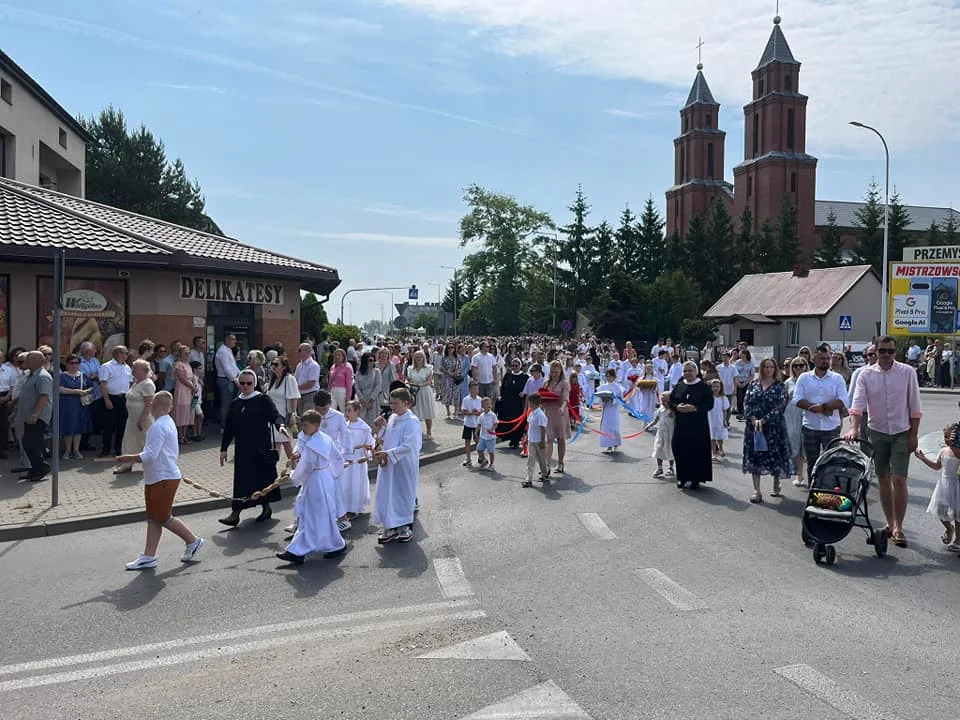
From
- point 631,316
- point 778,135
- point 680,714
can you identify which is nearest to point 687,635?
point 680,714

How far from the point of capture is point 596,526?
9570 mm

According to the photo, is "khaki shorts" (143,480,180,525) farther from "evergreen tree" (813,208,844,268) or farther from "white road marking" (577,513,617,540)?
"evergreen tree" (813,208,844,268)

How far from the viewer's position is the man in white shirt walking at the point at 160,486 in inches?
317

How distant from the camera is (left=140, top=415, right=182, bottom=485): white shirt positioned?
8.14 m

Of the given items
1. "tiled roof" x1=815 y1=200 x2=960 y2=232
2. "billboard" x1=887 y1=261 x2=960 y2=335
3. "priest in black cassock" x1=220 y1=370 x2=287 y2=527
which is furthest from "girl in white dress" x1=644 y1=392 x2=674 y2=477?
"tiled roof" x1=815 y1=200 x2=960 y2=232

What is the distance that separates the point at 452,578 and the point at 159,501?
2813 mm

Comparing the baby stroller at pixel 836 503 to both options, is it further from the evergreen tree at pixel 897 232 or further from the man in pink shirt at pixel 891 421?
the evergreen tree at pixel 897 232

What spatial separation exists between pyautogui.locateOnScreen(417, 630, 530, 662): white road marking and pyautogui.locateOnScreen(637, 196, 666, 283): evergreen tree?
257ft

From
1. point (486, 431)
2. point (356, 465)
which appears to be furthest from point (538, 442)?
point (356, 465)

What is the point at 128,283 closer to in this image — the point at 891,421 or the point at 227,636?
the point at 227,636

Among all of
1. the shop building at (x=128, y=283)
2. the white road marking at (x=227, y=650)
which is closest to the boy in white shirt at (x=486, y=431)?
the shop building at (x=128, y=283)

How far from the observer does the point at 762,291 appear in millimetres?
61375

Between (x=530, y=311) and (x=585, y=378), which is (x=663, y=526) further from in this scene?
(x=530, y=311)

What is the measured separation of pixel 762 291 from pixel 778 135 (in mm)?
37975
